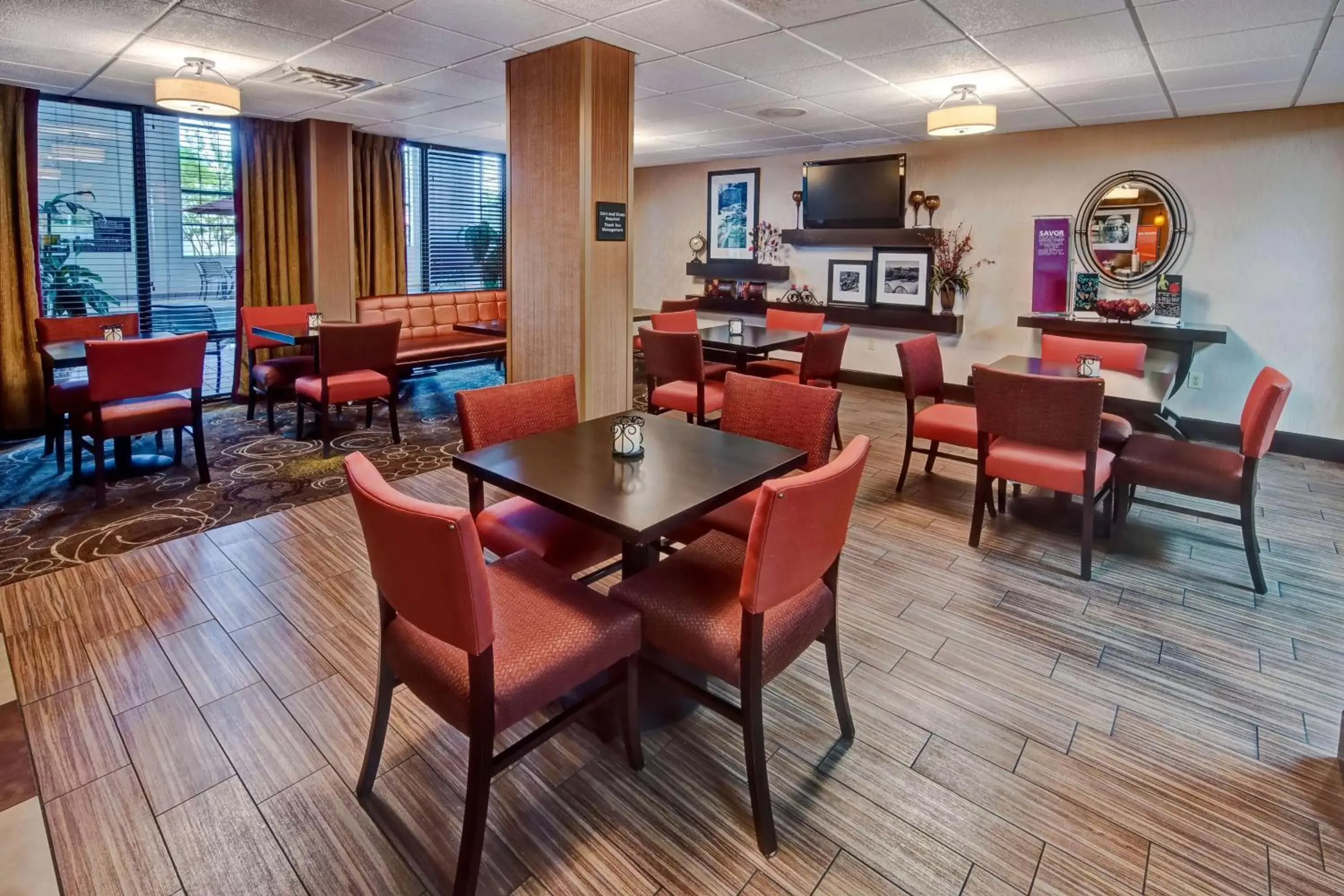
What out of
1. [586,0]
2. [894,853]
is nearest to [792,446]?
[894,853]

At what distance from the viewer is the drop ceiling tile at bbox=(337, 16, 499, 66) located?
3.60 metres

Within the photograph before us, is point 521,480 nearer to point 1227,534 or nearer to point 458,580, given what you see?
point 458,580

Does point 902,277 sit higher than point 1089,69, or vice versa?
point 1089,69

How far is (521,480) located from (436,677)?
0.60 m

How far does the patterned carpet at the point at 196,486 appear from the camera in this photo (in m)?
3.50

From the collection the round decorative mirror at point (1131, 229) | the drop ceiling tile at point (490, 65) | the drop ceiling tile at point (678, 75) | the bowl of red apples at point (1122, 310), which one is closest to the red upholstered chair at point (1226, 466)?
the bowl of red apples at point (1122, 310)

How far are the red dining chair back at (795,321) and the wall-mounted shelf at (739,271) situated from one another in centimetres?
195

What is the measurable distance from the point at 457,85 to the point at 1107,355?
14.7 feet

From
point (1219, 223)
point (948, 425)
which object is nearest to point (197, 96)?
point (948, 425)

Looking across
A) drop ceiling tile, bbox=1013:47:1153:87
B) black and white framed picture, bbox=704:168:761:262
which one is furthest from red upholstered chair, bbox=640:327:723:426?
black and white framed picture, bbox=704:168:761:262

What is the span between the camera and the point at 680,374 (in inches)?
184

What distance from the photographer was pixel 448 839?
1.78m

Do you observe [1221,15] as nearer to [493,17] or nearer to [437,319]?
[493,17]

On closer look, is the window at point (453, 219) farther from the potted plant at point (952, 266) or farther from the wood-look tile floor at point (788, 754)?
the wood-look tile floor at point (788, 754)
